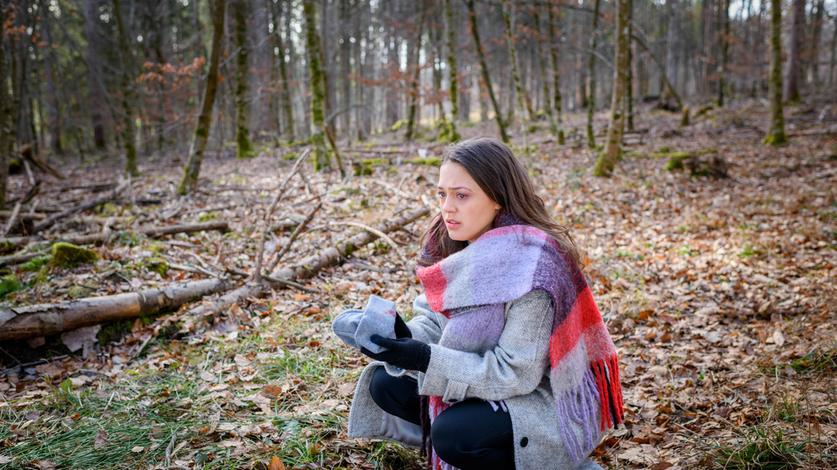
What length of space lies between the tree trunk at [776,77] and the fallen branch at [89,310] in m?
13.5

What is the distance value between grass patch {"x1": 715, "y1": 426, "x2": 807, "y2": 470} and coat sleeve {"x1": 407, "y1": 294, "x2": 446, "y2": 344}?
4.88 feet

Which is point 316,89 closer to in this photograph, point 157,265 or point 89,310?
point 157,265

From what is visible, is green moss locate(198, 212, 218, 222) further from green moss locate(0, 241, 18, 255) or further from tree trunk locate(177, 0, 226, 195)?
green moss locate(0, 241, 18, 255)

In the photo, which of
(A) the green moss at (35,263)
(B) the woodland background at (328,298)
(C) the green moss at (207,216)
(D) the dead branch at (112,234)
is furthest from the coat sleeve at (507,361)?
(C) the green moss at (207,216)

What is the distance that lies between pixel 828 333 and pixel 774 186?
6.74 m

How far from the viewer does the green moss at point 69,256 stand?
214 inches

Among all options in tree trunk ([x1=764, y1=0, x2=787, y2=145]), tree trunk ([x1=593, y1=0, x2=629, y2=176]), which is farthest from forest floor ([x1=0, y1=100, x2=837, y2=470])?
tree trunk ([x1=764, y1=0, x2=787, y2=145])

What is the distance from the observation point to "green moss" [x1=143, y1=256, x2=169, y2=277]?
552 centimetres

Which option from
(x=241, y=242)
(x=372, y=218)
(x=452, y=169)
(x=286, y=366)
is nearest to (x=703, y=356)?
(x=452, y=169)

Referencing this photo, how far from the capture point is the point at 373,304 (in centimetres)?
218

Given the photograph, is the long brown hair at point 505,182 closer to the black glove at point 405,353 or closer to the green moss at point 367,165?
the black glove at point 405,353

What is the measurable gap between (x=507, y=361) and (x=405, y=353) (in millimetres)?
410

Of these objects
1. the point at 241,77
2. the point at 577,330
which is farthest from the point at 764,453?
the point at 241,77

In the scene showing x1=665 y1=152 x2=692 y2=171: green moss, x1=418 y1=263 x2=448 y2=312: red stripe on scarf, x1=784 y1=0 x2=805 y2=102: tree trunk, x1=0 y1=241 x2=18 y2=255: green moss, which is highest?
x1=784 y1=0 x2=805 y2=102: tree trunk
